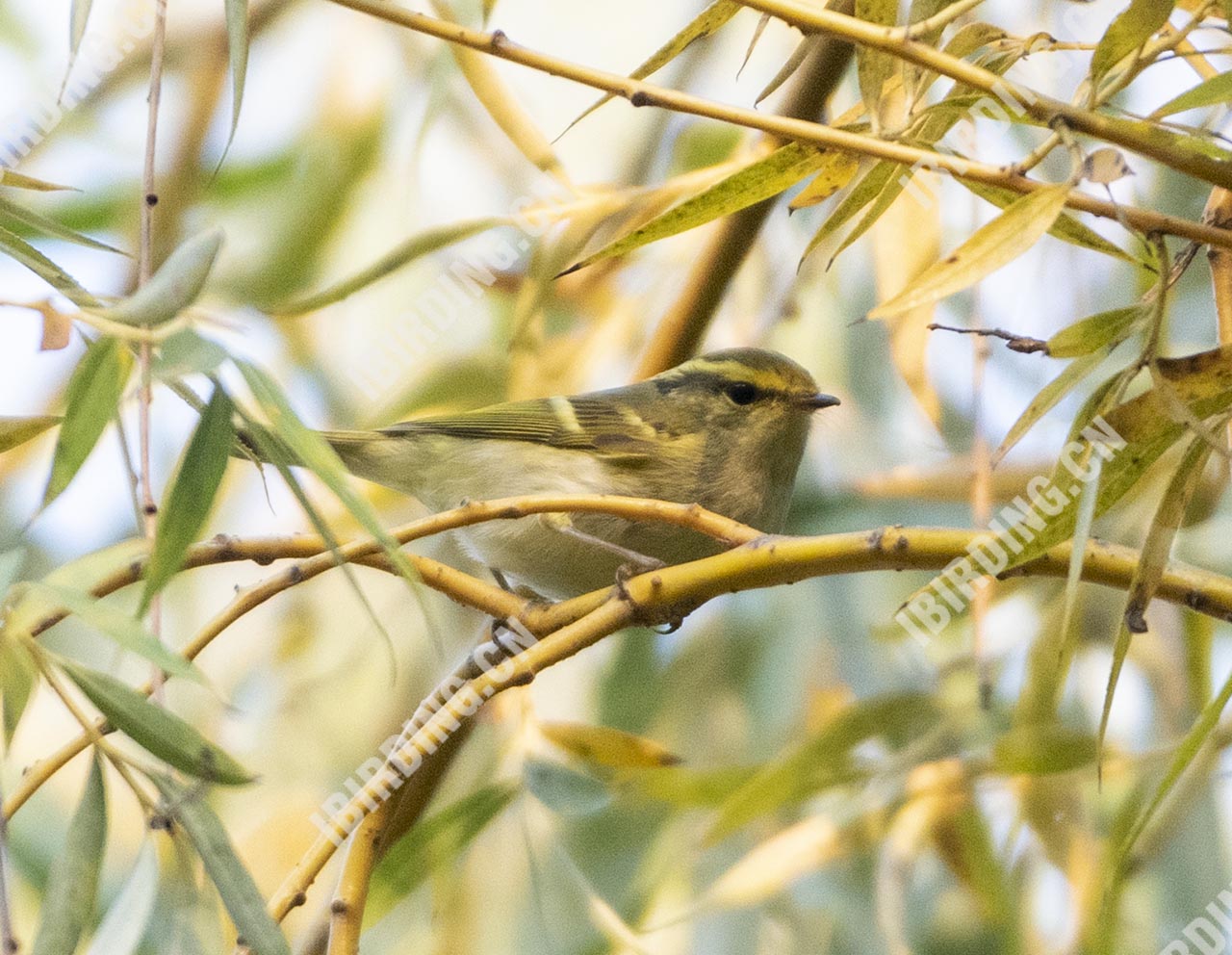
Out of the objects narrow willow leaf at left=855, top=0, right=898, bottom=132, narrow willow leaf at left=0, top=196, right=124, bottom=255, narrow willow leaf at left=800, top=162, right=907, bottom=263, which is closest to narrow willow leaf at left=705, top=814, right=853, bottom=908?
narrow willow leaf at left=800, top=162, right=907, bottom=263

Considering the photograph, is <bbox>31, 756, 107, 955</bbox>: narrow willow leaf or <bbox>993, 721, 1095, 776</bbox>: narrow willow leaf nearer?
<bbox>31, 756, 107, 955</bbox>: narrow willow leaf

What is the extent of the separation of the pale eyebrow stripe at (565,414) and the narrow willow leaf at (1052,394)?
59.2 inches

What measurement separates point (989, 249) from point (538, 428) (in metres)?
1.59

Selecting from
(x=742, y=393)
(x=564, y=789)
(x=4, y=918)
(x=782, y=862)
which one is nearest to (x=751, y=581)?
(x=4, y=918)

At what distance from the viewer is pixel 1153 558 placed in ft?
3.50

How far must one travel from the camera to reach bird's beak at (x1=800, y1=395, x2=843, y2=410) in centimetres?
254

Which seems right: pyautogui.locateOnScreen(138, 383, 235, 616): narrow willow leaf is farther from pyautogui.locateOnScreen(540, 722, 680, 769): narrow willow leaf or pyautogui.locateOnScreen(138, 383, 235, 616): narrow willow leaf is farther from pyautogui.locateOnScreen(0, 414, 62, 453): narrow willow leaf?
pyautogui.locateOnScreen(540, 722, 680, 769): narrow willow leaf

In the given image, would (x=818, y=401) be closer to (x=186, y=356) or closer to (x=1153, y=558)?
(x=1153, y=558)

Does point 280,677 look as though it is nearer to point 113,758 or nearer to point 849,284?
point 849,284

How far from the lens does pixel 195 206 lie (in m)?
2.97

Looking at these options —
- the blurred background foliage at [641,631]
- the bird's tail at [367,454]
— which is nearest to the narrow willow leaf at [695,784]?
the blurred background foliage at [641,631]

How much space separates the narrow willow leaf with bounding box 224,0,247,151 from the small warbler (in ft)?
4.43

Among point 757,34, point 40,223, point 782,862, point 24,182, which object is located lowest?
point 782,862

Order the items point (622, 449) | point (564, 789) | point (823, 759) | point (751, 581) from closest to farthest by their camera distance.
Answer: point (751, 581) < point (564, 789) < point (823, 759) < point (622, 449)
